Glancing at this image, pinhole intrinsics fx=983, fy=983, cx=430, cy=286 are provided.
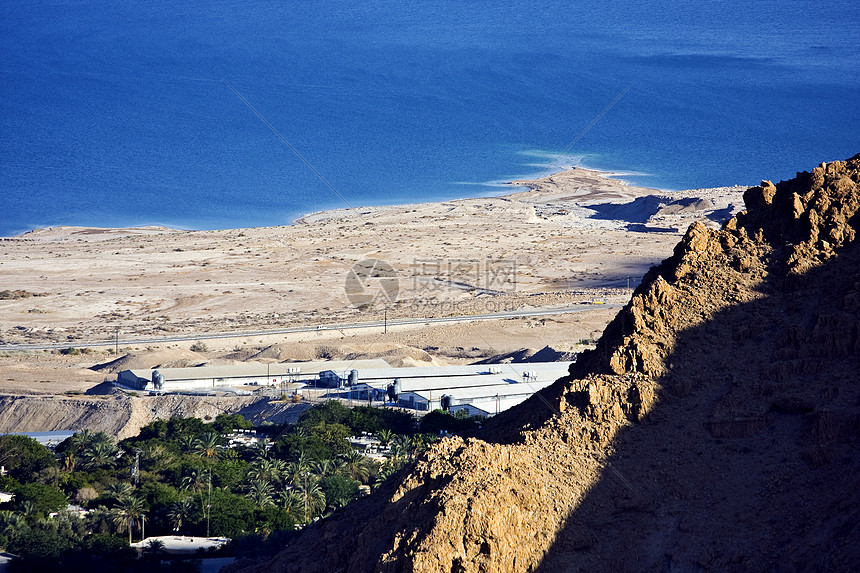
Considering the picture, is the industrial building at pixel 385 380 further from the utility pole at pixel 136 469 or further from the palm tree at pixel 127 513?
the palm tree at pixel 127 513

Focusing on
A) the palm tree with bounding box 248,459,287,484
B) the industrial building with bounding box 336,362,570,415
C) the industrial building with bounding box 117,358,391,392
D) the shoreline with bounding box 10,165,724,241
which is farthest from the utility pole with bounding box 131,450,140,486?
the shoreline with bounding box 10,165,724,241

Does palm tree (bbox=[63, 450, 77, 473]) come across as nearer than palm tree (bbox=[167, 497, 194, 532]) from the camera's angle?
No

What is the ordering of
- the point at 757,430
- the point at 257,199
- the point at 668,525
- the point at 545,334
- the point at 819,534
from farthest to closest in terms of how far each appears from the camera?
the point at 257,199 < the point at 545,334 < the point at 757,430 < the point at 668,525 < the point at 819,534

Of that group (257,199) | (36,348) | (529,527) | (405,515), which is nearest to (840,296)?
(529,527)

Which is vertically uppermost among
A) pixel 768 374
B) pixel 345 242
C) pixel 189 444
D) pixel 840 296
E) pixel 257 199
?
pixel 257 199

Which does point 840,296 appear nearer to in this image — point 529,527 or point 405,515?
point 529,527

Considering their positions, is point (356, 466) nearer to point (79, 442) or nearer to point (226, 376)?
point (79, 442)

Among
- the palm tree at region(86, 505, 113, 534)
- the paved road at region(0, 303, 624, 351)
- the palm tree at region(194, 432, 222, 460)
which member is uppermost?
the paved road at region(0, 303, 624, 351)

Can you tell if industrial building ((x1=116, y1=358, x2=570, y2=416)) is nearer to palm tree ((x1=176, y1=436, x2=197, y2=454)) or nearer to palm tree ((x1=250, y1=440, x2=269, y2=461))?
palm tree ((x1=250, y1=440, x2=269, y2=461))
